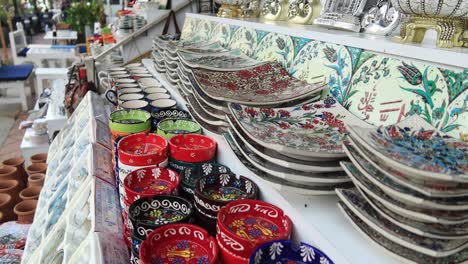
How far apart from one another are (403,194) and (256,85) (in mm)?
718

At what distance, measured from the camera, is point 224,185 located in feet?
3.00

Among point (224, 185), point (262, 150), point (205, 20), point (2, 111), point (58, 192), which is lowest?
point (2, 111)

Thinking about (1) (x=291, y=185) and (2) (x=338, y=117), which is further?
(2) (x=338, y=117)

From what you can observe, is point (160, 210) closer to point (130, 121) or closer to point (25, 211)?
point (130, 121)

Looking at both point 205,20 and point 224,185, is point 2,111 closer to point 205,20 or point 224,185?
point 205,20

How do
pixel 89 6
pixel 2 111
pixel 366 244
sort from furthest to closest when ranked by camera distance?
pixel 89 6 → pixel 2 111 → pixel 366 244

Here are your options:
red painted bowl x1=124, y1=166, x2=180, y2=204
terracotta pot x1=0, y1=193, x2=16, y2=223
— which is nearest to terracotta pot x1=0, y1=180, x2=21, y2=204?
terracotta pot x1=0, y1=193, x2=16, y2=223

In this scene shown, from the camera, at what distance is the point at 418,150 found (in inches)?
22.3

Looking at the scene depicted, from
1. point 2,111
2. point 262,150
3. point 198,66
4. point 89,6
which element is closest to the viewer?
point 262,150

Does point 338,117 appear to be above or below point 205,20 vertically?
below

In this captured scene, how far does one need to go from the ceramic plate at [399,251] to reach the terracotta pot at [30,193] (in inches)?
71.1

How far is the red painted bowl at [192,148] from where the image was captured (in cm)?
103

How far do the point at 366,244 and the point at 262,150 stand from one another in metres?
0.27

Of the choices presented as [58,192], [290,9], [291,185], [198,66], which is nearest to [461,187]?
[291,185]
